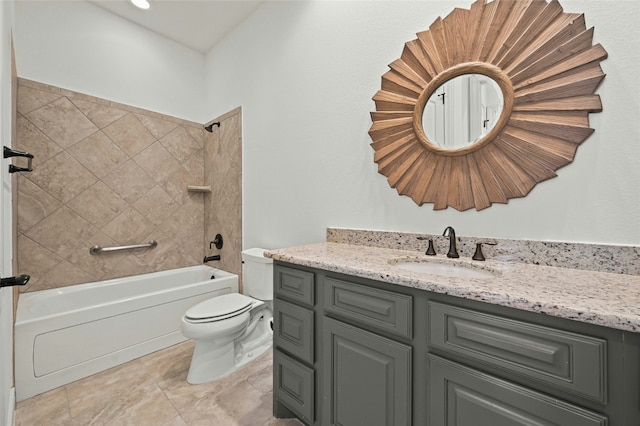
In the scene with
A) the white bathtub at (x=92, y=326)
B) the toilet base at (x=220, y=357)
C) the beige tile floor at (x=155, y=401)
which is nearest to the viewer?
the beige tile floor at (x=155, y=401)

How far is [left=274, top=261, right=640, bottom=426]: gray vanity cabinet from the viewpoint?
64 centimetres

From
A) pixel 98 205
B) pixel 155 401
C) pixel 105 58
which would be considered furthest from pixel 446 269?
pixel 105 58

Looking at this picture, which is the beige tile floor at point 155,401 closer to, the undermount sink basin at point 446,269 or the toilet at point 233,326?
the toilet at point 233,326

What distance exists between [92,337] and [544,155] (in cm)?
286

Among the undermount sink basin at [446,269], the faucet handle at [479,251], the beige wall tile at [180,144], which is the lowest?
the undermount sink basin at [446,269]

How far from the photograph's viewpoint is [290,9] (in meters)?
2.10

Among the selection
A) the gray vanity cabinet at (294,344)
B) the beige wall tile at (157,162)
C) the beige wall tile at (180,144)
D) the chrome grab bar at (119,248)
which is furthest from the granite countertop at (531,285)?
the beige wall tile at (180,144)

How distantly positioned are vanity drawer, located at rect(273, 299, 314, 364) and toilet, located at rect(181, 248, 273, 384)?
55 cm

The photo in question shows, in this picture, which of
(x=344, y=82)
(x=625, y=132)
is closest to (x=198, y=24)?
(x=344, y=82)

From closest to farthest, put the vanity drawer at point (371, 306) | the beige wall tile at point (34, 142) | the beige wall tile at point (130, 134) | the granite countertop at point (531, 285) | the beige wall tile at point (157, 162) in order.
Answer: the granite countertop at point (531, 285), the vanity drawer at point (371, 306), the beige wall tile at point (34, 142), the beige wall tile at point (130, 134), the beige wall tile at point (157, 162)

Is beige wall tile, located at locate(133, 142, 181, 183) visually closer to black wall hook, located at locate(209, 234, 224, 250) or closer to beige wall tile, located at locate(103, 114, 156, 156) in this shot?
beige wall tile, located at locate(103, 114, 156, 156)

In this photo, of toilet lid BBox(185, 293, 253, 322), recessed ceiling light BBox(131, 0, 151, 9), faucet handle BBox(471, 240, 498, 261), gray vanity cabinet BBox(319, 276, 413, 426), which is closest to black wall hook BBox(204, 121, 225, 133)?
recessed ceiling light BBox(131, 0, 151, 9)

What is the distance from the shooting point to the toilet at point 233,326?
1736 millimetres

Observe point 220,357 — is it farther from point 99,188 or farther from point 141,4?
point 141,4
